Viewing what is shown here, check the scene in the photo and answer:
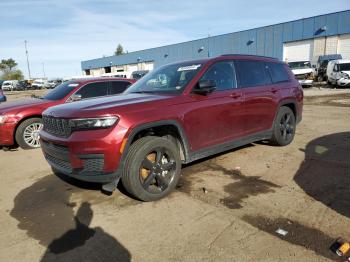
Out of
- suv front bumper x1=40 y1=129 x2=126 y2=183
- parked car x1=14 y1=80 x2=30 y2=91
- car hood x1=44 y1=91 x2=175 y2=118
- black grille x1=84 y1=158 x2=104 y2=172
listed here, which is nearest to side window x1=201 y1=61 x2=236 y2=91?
car hood x1=44 y1=91 x2=175 y2=118

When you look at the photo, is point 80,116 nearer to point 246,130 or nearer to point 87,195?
point 87,195

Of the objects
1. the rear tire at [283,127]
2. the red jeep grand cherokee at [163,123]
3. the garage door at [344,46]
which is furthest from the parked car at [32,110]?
the garage door at [344,46]

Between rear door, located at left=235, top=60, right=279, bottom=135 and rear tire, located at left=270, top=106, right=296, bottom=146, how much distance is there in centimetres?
25

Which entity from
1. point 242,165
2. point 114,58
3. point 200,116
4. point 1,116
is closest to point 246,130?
point 242,165

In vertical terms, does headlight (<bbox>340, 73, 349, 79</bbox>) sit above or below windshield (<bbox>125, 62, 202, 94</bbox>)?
below

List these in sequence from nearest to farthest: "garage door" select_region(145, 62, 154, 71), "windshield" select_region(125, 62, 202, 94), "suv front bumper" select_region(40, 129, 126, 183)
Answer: "suv front bumper" select_region(40, 129, 126, 183) < "windshield" select_region(125, 62, 202, 94) < "garage door" select_region(145, 62, 154, 71)

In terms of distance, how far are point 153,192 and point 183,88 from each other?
1521 millimetres

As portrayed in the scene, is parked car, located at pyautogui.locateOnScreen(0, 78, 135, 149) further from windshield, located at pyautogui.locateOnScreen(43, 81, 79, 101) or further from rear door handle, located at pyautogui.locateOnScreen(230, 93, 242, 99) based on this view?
rear door handle, located at pyautogui.locateOnScreen(230, 93, 242, 99)

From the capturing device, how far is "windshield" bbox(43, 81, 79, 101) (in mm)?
7699

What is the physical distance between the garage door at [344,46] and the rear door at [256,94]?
92.2 ft

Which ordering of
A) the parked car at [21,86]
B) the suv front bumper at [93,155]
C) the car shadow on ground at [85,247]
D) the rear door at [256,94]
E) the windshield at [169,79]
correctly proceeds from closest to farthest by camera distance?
1. the car shadow on ground at [85,247]
2. the suv front bumper at [93,155]
3. the windshield at [169,79]
4. the rear door at [256,94]
5. the parked car at [21,86]

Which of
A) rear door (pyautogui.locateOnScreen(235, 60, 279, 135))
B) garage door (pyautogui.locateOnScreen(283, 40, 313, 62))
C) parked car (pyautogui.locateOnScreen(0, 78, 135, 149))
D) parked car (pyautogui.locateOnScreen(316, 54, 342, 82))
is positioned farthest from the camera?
garage door (pyautogui.locateOnScreen(283, 40, 313, 62))

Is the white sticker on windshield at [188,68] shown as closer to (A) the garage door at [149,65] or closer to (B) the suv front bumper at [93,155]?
(B) the suv front bumper at [93,155]

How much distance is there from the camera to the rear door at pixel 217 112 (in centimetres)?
446
